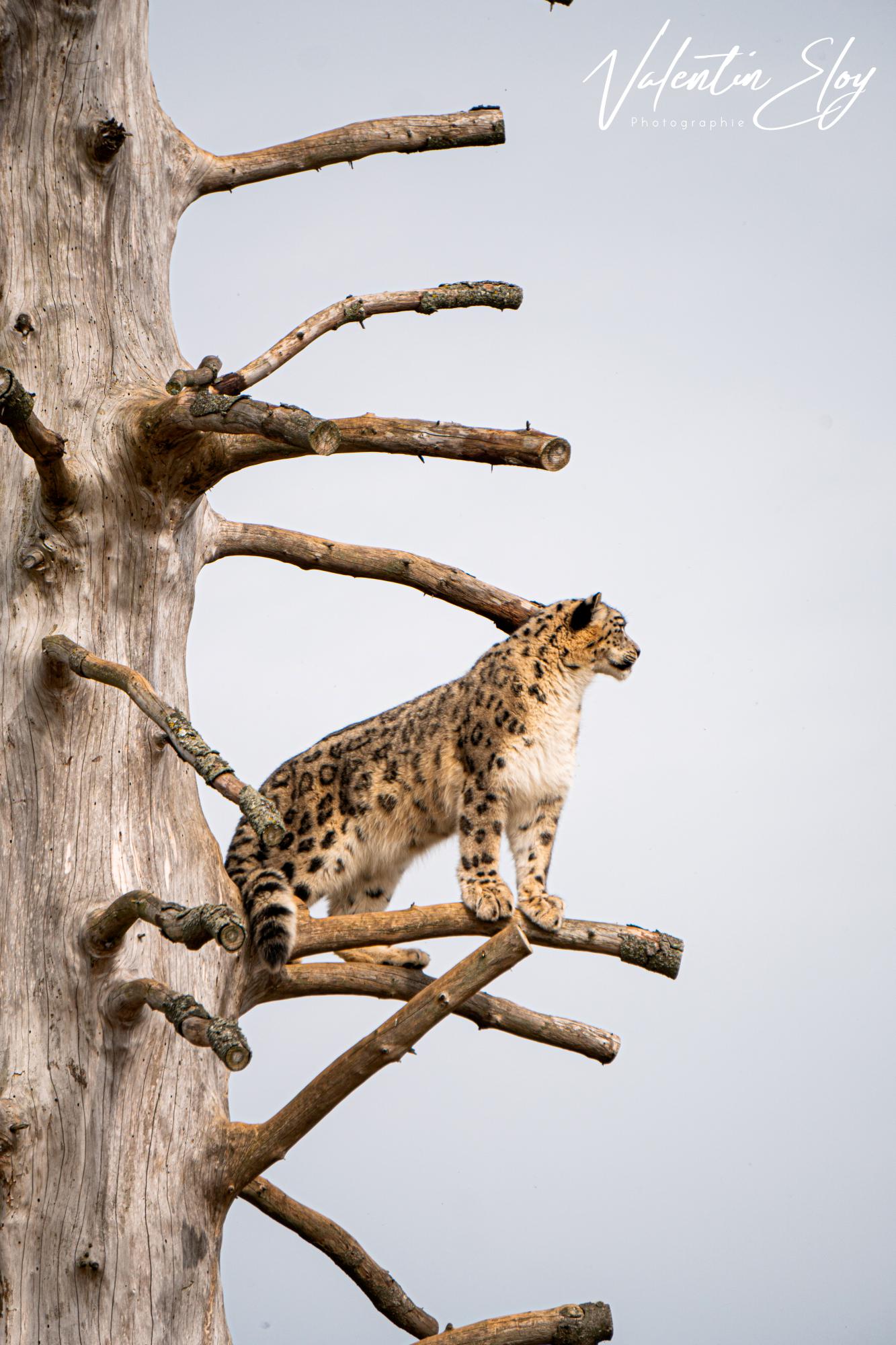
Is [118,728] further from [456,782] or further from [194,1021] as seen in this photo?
[456,782]

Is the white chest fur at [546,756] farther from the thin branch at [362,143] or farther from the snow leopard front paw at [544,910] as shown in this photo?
the thin branch at [362,143]

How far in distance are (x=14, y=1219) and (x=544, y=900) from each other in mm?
2691

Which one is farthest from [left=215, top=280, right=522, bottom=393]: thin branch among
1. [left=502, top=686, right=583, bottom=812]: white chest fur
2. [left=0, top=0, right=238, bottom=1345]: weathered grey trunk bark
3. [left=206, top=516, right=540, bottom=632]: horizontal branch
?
[left=502, top=686, right=583, bottom=812]: white chest fur

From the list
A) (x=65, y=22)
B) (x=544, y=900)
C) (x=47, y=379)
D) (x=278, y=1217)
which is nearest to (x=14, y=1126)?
(x=278, y=1217)

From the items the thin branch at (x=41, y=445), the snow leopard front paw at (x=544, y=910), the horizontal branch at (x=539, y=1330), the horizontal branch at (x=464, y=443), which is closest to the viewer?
the thin branch at (x=41, y=445)

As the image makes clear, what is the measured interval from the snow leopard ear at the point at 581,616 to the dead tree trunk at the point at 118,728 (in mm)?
1842

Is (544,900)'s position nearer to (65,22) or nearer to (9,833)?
(9,833)

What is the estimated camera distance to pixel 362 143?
22.6ft

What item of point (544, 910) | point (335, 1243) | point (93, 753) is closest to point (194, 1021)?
point (93, 753)

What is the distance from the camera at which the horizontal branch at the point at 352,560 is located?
720 centimetres

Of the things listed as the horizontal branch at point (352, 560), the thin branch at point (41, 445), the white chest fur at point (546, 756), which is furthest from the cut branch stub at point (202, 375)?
the white chest fur at point (546, 756)

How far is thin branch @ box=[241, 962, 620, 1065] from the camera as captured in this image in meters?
6.48

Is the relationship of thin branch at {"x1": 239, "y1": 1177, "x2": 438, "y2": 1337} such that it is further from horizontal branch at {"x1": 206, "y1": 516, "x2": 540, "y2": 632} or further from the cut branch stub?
the cut branch stub

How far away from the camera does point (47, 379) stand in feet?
20.4
